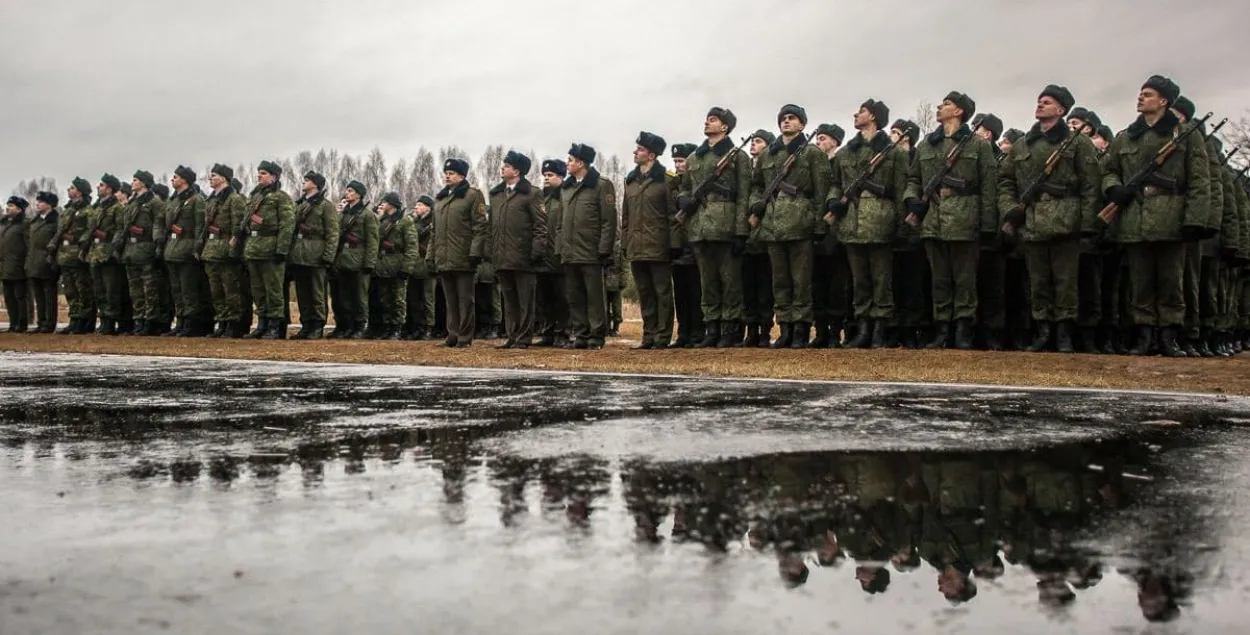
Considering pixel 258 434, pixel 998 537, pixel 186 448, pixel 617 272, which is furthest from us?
pixel 617 272

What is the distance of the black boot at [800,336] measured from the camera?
13797 mm

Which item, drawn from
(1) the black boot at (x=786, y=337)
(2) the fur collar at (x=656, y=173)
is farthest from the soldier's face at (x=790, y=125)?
(1) the black boot at (x=786, y=337)

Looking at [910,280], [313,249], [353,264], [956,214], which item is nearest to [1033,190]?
[956,214]

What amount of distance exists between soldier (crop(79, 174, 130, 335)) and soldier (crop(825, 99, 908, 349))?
13.2 metres

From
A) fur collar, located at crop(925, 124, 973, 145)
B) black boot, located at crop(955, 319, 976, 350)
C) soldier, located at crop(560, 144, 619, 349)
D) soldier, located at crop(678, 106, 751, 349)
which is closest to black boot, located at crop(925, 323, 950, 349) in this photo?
black boot, located at crop(955, 319, 976, 350)

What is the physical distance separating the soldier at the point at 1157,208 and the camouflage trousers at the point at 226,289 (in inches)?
518

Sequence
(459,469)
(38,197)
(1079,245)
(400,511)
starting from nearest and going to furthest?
(400,511) → (459,469) → (1079,245) → (38,197)

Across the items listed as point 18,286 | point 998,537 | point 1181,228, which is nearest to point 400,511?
point 998,537

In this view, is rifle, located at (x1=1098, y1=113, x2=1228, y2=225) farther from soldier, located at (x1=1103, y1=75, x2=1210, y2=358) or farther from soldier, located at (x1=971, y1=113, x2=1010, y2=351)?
soldier, located at (x1=971, y1=113, x2=1010, y2=351)

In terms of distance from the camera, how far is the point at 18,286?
75.4ft

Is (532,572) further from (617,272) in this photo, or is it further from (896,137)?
(617,272)

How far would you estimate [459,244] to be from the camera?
16688mm

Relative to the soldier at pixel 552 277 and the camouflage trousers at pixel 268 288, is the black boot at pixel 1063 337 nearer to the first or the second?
the soldier at pixel 552 277

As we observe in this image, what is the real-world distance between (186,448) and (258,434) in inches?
22.7
